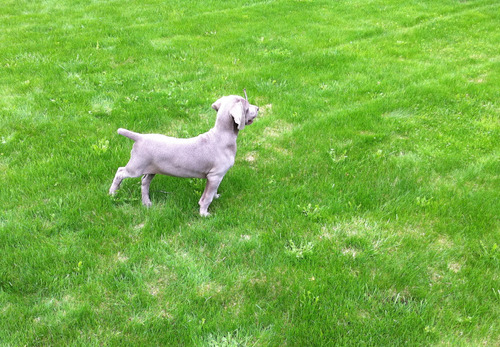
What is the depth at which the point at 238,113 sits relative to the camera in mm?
4449

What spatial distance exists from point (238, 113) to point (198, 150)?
27.8 inches

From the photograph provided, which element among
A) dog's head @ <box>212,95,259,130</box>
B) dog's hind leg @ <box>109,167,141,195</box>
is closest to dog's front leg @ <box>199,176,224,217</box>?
dog's head @ <box>212,95,259,130</box>

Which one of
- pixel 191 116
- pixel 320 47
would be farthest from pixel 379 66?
Answer: pixel 191 116

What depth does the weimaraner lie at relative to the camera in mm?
4574

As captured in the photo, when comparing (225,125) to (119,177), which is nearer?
(225,125)

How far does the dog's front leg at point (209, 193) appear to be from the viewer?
187 inches

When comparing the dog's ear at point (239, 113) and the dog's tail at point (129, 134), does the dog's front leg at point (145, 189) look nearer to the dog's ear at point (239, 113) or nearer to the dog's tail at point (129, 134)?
the dog's tail at point (129, 134)

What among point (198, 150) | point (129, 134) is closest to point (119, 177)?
point (129, 134)

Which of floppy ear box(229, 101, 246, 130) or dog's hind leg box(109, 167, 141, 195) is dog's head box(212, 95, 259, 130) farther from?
dog's hind leg box(109, 167, 141, 195)

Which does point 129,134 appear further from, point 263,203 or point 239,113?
point 263,203

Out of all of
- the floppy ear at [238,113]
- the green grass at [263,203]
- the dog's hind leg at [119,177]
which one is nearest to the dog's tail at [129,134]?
the dog's hind leg at [119,177]

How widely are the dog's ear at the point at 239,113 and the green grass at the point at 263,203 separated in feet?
4.20

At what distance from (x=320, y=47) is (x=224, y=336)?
9413 millimetres

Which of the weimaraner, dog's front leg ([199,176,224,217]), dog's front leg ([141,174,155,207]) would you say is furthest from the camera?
dog's front leg ([141,174,155,207])
